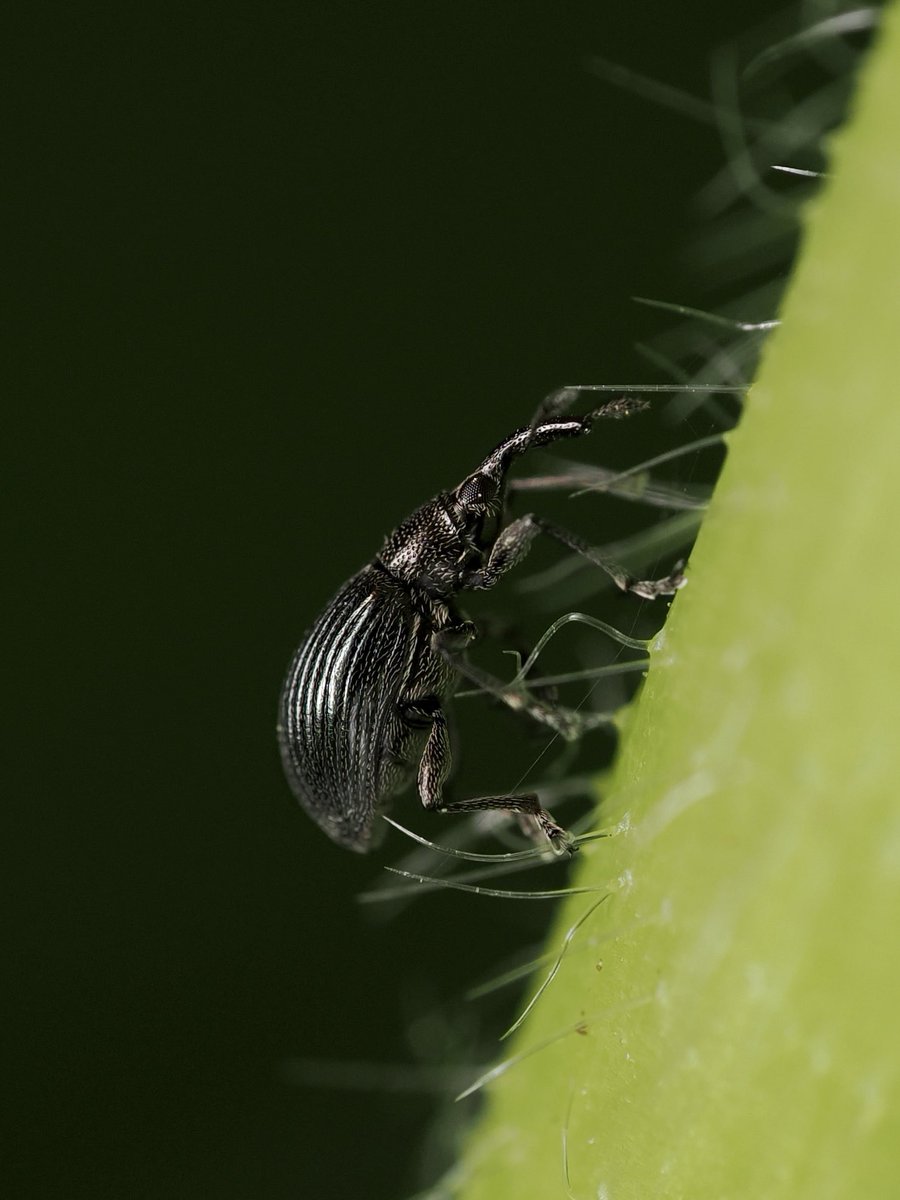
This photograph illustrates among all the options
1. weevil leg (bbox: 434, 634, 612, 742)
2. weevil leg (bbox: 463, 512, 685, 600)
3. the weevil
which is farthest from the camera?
the weevil

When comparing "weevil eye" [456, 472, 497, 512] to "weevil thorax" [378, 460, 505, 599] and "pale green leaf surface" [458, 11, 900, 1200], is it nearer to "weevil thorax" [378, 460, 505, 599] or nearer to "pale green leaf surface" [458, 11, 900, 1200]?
"weevil thorax" [378, 460, 505, 599]

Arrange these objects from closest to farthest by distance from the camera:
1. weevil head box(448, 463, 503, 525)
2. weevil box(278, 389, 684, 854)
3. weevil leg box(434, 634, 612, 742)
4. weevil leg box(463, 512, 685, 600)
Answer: weevil leg box(434, 634, 612, 742)
weevil leg box(463, 512, 685, 600)
weevil box(278, 389, 684, 854)
weevil head box(448, 463, 503, 525)

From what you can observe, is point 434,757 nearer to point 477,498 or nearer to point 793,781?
point 477,498

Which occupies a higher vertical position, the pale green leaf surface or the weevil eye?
the pale green leaf surface

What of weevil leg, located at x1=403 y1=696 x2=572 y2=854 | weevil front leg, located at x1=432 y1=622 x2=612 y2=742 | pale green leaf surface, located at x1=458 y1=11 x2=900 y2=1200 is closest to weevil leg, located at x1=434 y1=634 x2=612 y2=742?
weevil front leg, located at x1=432 y1=622 x2=612 y2=742

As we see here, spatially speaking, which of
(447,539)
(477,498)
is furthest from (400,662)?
(477,498)

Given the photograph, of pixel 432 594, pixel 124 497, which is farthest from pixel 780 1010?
pixel 124 497
